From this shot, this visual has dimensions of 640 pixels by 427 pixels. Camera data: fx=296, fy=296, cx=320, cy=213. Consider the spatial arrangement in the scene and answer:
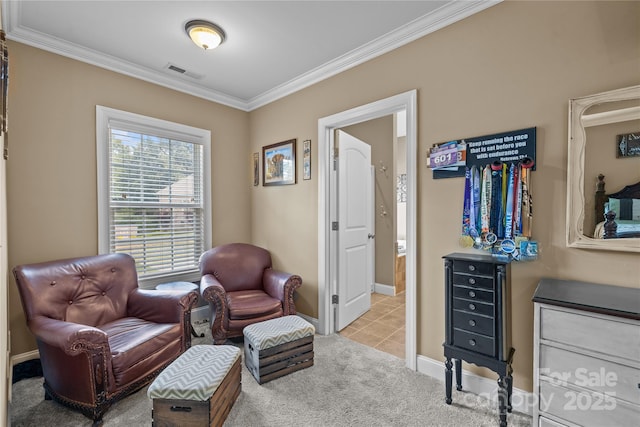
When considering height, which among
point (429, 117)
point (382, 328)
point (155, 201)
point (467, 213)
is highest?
point (429, 117)

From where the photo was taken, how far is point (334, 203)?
317 centimetres

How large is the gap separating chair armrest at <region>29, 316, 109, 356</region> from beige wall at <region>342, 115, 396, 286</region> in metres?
3.70

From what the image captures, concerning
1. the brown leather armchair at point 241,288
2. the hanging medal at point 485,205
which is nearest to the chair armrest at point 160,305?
the brown leather armchair at point 241,288

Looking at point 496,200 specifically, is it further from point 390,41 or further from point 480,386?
point 390,41

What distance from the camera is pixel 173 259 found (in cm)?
339

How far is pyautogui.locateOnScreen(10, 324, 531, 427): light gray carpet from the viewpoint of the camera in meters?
1.84

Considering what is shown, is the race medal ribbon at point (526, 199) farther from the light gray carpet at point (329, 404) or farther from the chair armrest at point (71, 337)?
the chair armrest at point (71, 337)

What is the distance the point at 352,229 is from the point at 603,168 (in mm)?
2175

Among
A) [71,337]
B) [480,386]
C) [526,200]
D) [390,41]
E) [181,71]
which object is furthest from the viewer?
[181,71]

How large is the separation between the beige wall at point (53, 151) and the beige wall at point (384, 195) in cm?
305

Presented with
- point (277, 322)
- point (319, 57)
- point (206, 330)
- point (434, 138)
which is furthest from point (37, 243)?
point (434, 138)

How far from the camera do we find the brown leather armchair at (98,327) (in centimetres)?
180

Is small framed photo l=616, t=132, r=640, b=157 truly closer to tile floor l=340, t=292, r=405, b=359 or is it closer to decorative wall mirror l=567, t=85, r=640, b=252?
decorative wall mirror l=567, t=85, r=640, b=252

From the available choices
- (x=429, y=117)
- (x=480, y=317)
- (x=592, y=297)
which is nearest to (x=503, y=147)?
(x=429, y=117)
